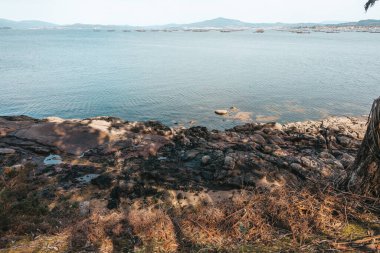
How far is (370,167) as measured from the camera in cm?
586

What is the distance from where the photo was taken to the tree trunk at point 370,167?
5.73 meters

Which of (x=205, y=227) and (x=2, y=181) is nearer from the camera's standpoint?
(x=205, y=227)

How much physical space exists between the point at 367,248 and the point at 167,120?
2137 centimetres

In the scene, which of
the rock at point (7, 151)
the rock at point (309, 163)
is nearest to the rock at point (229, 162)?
the rock at point (309, 163)

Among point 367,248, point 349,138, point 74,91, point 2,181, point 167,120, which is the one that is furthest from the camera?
point 74,91

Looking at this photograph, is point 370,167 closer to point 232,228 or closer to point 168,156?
point 232,228

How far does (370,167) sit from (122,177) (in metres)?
6.83

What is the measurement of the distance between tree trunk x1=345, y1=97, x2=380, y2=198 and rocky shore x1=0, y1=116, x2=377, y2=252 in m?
0.65

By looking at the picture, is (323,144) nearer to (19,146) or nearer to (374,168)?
(374,168)

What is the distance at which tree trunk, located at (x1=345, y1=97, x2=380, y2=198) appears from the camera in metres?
5.73

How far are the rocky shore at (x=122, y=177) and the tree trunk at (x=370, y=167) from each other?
0.65 meters

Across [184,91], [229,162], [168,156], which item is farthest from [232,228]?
[184,91]

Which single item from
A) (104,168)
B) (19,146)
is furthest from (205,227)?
(19,146)

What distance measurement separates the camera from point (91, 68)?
5006 cm
